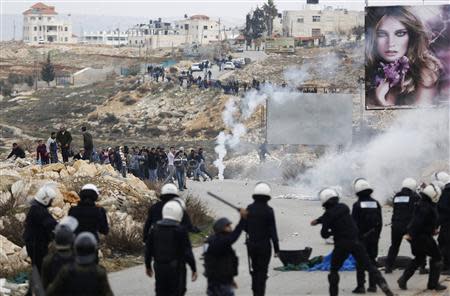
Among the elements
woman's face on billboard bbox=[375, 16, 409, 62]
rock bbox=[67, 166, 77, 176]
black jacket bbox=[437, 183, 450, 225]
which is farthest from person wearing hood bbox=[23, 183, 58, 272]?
woman's face on billboard bbox=[375, 16, 409, 62]

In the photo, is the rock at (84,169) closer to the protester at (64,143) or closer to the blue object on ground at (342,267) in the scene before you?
the protester at (64,143)

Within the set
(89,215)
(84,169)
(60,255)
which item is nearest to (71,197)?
(84,169)

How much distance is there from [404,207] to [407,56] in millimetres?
20433

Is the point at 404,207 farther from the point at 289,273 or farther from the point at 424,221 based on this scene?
the point at 289,273

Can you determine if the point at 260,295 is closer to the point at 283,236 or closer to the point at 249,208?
the point at 249,208

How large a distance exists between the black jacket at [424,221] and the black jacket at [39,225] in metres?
4.59

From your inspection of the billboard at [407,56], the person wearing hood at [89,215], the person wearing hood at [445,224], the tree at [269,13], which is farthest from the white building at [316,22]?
the person wearing hood at [89,215]

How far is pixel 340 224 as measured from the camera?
42.7 feet

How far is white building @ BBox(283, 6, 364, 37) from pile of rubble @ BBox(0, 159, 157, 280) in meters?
112

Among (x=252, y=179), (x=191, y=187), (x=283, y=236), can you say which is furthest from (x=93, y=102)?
(x=283, y=236)

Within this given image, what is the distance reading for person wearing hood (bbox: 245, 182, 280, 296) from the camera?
40.9 feet

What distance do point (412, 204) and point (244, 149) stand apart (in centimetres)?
3695

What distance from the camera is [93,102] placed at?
285ft

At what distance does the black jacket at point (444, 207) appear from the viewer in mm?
15227
